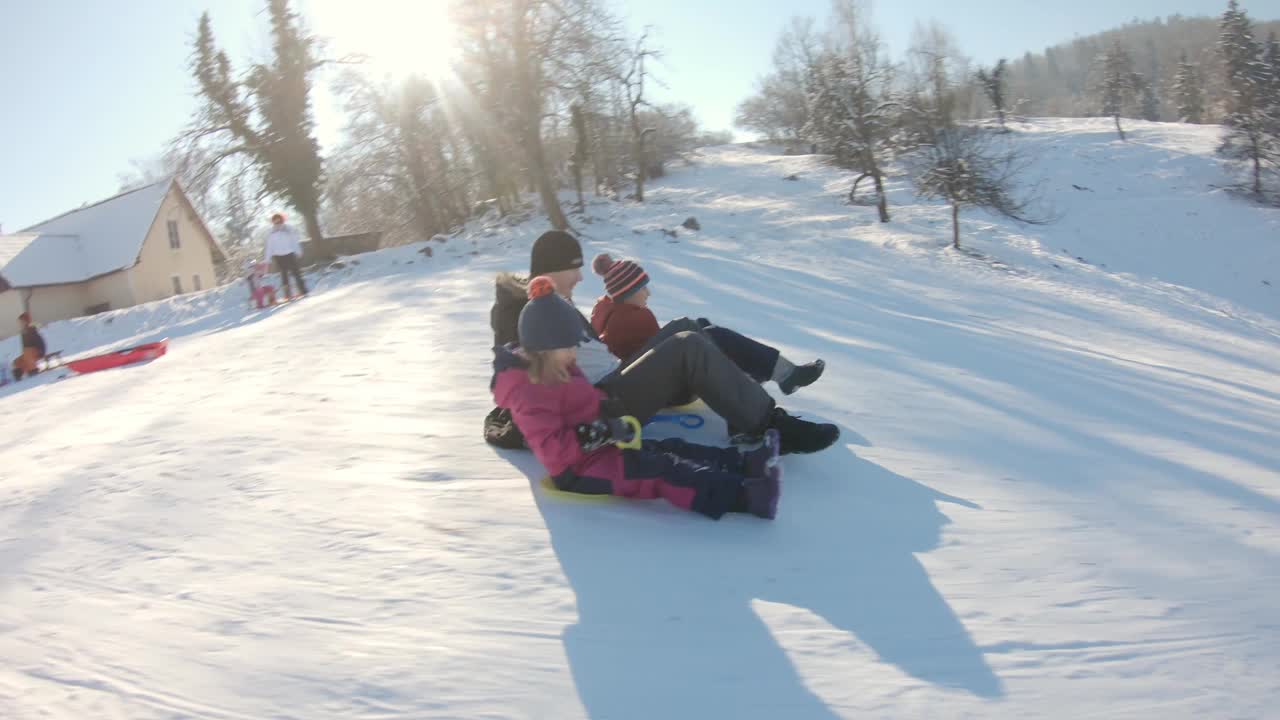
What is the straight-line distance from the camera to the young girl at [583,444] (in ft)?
10.3

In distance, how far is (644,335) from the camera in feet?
14.5

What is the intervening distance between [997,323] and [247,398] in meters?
7.56

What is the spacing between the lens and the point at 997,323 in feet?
29.1

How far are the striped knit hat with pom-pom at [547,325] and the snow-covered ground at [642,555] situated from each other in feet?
2.29

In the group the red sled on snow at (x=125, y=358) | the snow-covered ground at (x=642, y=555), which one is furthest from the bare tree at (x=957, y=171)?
the red sled on snow at (x=125, y=358)

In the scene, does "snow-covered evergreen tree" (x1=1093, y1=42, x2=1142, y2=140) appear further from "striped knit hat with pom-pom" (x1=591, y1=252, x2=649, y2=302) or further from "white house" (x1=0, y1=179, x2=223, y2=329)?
"white house" (x1=0, y1=179, x2=223, y2=329)

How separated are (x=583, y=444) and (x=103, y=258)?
116 ft

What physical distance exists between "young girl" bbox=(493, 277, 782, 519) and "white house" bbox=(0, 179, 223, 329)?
99.8 feet

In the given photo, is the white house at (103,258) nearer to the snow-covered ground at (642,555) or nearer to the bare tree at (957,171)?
the bare tree at (957,171)

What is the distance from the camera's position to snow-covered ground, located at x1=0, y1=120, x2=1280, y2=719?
215 centimetres

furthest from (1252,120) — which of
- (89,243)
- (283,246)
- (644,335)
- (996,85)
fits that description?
(89,243)

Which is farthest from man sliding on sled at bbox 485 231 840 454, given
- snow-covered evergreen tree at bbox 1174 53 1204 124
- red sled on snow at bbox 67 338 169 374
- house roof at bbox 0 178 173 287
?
snow-covered evergreen tree at bbox 1174 53 1204 124

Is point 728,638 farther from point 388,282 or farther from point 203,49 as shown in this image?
point 203,49

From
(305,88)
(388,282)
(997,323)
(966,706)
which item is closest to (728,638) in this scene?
(966,706)
